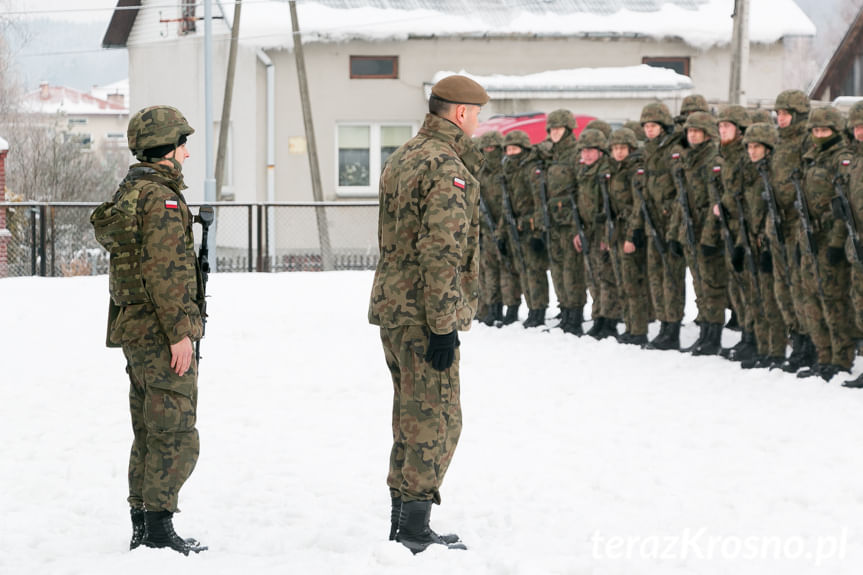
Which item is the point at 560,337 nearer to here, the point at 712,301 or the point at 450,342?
the point at 712,301

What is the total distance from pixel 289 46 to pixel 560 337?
1479cm

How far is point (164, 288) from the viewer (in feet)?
17.2

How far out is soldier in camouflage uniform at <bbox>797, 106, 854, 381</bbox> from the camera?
9508 millimetres

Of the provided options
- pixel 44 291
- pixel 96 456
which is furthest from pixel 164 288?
pixel 44 291

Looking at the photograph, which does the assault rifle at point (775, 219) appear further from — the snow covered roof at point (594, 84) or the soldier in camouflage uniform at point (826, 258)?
the snow covered roof at point (594, 84)

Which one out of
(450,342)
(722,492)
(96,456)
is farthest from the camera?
(96,456)

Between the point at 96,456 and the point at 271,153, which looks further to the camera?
the point at 271,153

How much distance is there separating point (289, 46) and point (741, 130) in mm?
16288

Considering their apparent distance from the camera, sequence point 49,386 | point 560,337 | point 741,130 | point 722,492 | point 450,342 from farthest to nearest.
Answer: point 560,337 → point 741,130 → point 49,386 → point 722,492 → point 450,342

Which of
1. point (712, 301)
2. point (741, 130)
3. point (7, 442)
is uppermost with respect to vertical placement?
point (741, 130)

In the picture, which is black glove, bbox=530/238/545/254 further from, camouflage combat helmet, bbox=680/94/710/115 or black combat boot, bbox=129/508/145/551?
black combat boot, bbox=129/508/145/551

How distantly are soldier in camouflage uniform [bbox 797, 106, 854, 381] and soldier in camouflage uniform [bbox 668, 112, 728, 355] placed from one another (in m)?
1.42

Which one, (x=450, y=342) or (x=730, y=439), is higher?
(x=450, y=342)

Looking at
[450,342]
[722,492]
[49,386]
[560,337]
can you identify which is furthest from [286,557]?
[560,337]
